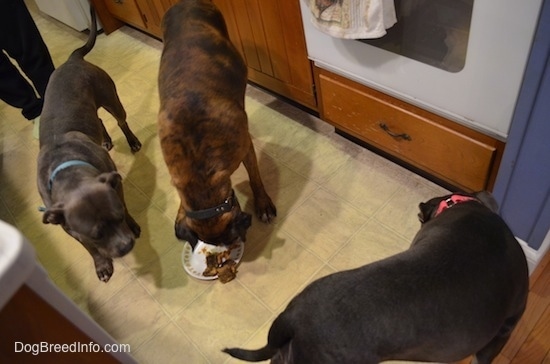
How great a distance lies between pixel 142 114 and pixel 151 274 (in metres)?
1.21

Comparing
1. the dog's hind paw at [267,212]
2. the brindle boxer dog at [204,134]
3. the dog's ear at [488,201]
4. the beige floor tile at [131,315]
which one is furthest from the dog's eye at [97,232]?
the dog's ear at [488,201]

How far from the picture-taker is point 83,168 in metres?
1.61

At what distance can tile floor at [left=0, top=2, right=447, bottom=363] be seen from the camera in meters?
1.57

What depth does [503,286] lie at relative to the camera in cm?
93

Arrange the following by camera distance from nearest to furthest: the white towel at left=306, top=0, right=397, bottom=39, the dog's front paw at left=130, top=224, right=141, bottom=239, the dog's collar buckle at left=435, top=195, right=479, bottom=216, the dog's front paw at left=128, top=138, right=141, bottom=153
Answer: the dog's collar buckle at left=435, top=195, right=479, bottom=216 < the white towel at left=306, top=0, right=397, bottom=39 < the dog's front paw at left=130, top=224, right=141, bottom=239 < the dog's front paw at left=128, top=138, right=141, bottom=153

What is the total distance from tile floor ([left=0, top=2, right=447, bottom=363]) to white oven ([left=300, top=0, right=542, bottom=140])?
0.50 meters

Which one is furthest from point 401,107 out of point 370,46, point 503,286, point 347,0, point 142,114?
point 142,114

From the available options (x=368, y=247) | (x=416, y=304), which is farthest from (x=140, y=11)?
(x=416, y=304)

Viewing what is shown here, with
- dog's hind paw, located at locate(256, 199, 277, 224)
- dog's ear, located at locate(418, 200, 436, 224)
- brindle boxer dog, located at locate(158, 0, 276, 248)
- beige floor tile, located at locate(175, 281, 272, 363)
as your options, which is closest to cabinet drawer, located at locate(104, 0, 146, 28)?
brindle boxer dog, located at locate(158, 0, 276, 248)

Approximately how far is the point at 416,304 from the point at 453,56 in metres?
0.80

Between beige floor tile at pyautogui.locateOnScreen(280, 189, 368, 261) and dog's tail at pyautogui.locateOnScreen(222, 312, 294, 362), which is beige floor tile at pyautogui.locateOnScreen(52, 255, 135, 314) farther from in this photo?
dog's tail at pyautogui.locateOnScreen(222, 312, 294, 362)

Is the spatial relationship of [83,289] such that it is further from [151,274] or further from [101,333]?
[101,333]

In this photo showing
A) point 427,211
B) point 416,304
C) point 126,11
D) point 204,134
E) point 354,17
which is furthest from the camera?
point 126,11

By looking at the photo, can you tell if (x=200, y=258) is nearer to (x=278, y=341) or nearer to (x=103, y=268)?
(x=103, y=268)
